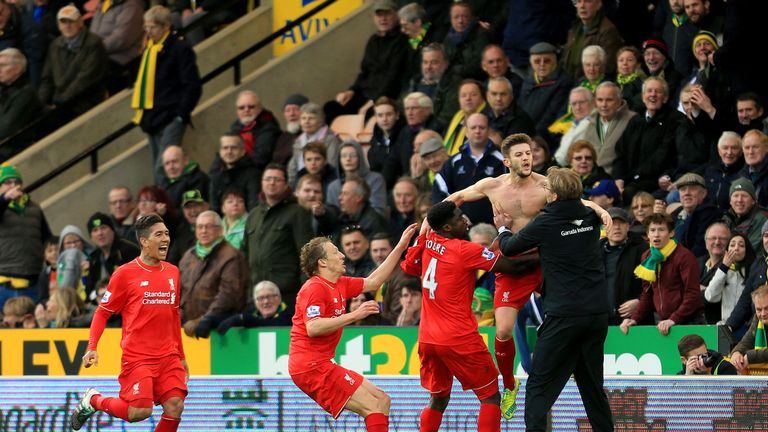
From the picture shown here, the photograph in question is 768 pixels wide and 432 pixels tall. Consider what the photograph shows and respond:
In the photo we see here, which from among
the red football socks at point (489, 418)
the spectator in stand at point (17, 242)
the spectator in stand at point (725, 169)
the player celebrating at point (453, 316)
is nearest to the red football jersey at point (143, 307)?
the player celebrating at point (453, 316)

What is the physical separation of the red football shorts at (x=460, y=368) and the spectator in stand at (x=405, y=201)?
4.91m

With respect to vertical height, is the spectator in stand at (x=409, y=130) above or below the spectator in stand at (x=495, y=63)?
below

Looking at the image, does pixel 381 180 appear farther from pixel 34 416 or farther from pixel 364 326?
pixel 34 416

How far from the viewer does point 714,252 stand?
15914mm

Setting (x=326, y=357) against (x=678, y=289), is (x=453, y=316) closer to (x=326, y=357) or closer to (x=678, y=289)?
(x=326, y=357)

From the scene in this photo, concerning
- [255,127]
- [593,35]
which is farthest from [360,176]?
[593,35]

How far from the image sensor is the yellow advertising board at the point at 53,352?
17.9 metres

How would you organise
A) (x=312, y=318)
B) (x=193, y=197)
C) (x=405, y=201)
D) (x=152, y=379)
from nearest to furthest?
(x=312, y=318)
(x=152, y=379)
(x=405, y=201)
(x=193, y=197)

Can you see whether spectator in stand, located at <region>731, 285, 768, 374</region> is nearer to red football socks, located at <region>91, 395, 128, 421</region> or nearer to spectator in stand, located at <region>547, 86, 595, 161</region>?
spectator in stand, located at <region>547, 86, 595, 161</region>

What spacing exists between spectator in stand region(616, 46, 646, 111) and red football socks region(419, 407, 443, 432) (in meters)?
6.49

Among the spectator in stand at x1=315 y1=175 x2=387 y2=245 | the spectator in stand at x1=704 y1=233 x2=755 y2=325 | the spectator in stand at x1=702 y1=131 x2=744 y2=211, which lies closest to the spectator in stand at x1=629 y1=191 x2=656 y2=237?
the spectator in stand at x1=702 y1=131 x2=744 y2=211

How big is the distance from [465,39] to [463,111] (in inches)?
71.5

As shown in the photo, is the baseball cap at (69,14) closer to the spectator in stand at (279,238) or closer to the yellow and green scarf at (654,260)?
the spectator in stand at (279,238)

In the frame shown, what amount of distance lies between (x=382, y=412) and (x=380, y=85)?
29.9 ft
